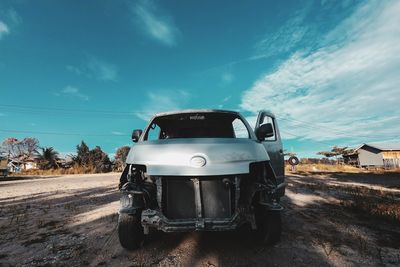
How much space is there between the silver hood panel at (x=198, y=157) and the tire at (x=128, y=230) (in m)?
0.61

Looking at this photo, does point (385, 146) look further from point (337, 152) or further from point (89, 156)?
point (89, 156)

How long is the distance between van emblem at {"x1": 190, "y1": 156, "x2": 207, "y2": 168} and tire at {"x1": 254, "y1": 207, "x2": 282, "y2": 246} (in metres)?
0.96

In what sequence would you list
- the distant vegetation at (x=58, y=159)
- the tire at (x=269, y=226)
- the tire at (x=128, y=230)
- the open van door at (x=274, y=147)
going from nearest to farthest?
the tire at (x=128, y=230) → the tire at (x=269, y=226) → the open van door at (x=274, y=147) → the distant vegetation at (x=58, y=159)

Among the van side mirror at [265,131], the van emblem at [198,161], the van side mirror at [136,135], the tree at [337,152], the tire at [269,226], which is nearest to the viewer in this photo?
the van emblem at [198,161]

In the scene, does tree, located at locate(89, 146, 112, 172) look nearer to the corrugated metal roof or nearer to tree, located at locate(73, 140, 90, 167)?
tree, located at locate(73, 140, 90, 167)

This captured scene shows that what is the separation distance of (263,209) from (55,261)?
2.40 metres

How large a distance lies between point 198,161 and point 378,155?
48547 mm

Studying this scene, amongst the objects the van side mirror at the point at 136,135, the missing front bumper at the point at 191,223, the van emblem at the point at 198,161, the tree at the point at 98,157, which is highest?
the tree at the point at 98,157

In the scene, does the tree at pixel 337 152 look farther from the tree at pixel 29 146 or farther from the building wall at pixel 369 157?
the tree at pixel 29 146

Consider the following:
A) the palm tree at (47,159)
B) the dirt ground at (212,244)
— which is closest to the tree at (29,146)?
the palm tree at (47,159)

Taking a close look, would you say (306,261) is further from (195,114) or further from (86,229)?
(86,229)

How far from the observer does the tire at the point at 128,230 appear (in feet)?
9.27

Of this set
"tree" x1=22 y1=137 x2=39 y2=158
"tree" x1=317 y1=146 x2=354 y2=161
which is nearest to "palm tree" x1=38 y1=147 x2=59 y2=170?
"tree" x1=22 y1=137 x2=39 y2=158

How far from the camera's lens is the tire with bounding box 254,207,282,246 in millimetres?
2930
